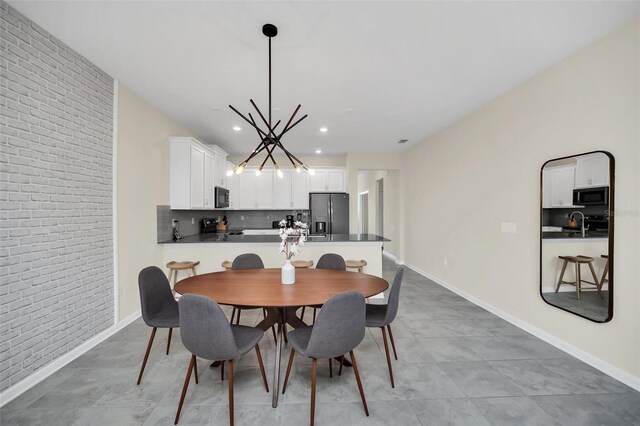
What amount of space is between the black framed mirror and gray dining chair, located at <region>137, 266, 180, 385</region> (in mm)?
3384

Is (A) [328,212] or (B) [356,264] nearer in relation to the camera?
(B) [356,264]

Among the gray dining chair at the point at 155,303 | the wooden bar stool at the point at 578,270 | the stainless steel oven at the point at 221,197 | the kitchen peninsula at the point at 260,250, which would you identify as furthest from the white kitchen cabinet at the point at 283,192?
the wooden bar stool at the point at 578,270

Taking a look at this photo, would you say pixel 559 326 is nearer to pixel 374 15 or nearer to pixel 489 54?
pixel 489 54

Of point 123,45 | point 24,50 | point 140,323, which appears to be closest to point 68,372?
point 140,323

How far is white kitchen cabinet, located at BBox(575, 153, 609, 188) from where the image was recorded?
2.14m

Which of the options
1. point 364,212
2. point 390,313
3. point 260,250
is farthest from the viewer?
point 364,212

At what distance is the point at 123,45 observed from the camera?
7.38ft

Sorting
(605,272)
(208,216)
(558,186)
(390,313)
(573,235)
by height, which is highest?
(558,186)

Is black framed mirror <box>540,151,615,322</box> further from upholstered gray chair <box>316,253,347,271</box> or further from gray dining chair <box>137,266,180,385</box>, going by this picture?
gray dining chair <box>137,266,180,385</box>

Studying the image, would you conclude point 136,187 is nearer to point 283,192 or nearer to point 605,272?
point 283,192

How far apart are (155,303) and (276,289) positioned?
3.56 feet

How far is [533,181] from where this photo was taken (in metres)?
2.81

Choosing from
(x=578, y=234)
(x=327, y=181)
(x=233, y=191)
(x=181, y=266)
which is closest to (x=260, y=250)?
(x=181, y=266)

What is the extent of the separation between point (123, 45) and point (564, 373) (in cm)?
455
